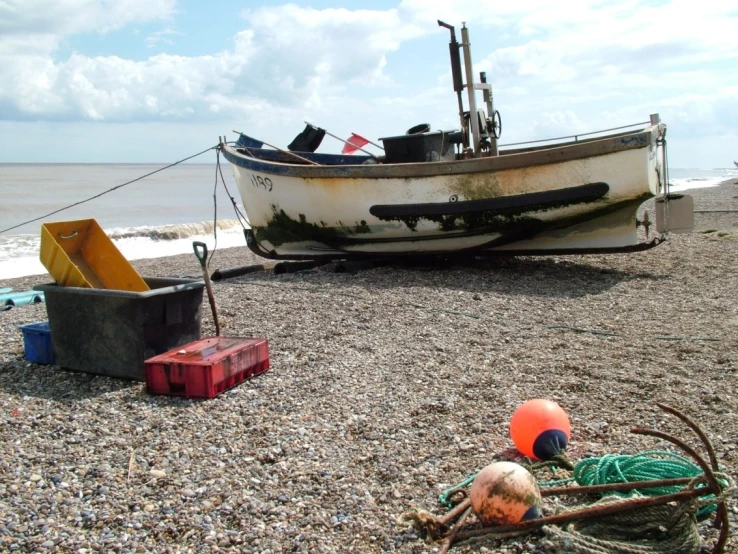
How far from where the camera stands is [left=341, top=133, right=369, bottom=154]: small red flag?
11586 mm

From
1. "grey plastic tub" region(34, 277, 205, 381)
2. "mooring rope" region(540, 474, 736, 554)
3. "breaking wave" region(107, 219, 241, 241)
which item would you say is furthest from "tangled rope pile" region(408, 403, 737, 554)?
"breaking wave" region(107, 219, 241, 241)

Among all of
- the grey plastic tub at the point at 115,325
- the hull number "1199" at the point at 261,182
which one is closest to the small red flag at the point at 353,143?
the hull number "1199" at the point at 261,182

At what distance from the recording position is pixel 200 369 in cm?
432

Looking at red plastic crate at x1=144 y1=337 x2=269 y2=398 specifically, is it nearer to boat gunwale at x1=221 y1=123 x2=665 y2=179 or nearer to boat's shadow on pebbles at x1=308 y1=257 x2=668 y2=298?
boat's shadow on pebbles at x1=308 y1=257 x2=668 y2=298

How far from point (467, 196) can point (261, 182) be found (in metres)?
3.11

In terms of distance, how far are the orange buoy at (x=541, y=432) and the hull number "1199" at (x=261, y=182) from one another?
23.1 feet

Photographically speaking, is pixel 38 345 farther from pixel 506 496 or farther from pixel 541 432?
pixel 506 496

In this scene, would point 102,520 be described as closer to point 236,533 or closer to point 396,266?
point 236,533

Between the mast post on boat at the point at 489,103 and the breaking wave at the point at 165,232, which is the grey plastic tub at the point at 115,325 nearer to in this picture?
the mast post on boat at the point at 489,103

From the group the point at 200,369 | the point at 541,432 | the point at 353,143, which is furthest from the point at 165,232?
the point at 541,432

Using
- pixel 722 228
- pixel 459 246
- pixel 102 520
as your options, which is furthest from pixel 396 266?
pixel 722 228

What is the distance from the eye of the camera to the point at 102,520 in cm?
293

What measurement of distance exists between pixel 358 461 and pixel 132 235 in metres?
18.3

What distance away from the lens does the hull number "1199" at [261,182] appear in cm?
976
